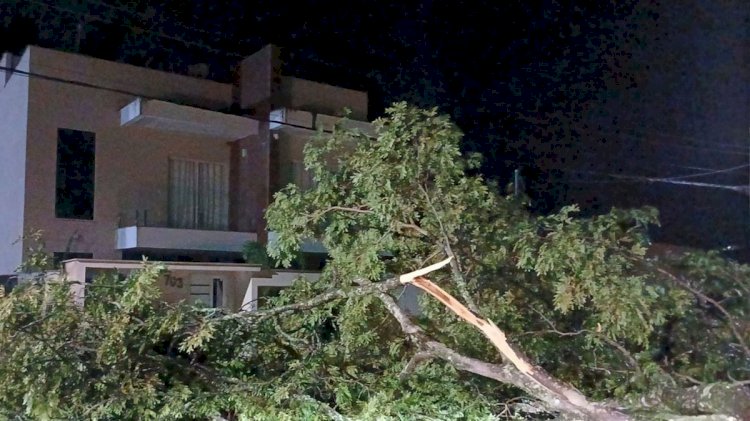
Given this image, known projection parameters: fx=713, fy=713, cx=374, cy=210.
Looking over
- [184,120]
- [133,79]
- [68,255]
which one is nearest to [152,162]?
[184,120]

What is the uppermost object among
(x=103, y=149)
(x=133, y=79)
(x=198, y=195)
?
(x=133, y=79)

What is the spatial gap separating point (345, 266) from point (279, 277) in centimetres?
372

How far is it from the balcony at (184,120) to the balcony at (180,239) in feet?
Answer: 4.42

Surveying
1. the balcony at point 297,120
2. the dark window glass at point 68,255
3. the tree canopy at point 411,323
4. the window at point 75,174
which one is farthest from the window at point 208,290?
the tree canopy at point 411,323

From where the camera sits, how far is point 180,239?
917 centimetres

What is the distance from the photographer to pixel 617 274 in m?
4.79

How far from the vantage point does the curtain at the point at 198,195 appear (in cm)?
959

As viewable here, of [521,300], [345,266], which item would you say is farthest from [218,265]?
[521,300]

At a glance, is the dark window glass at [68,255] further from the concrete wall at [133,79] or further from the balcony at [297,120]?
the balcony at [297,120]

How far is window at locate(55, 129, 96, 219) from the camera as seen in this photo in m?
8.68

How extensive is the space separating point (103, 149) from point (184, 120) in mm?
1077

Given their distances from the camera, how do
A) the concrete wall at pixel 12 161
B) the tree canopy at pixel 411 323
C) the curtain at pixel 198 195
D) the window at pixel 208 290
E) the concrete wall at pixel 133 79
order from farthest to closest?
the curtain at pixel 198 195 → the window at pixel 208 290 → the concrete wall at pixel 133 79 → the concrete wall at pixel 12 161 → the tree canopy at pixel 411 323

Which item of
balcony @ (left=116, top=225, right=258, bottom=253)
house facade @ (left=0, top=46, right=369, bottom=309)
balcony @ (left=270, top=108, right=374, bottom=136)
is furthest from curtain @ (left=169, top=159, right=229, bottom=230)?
balcony @ (left=270, top=108, right=374, bottom=136)

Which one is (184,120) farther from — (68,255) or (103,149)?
(68,255)
